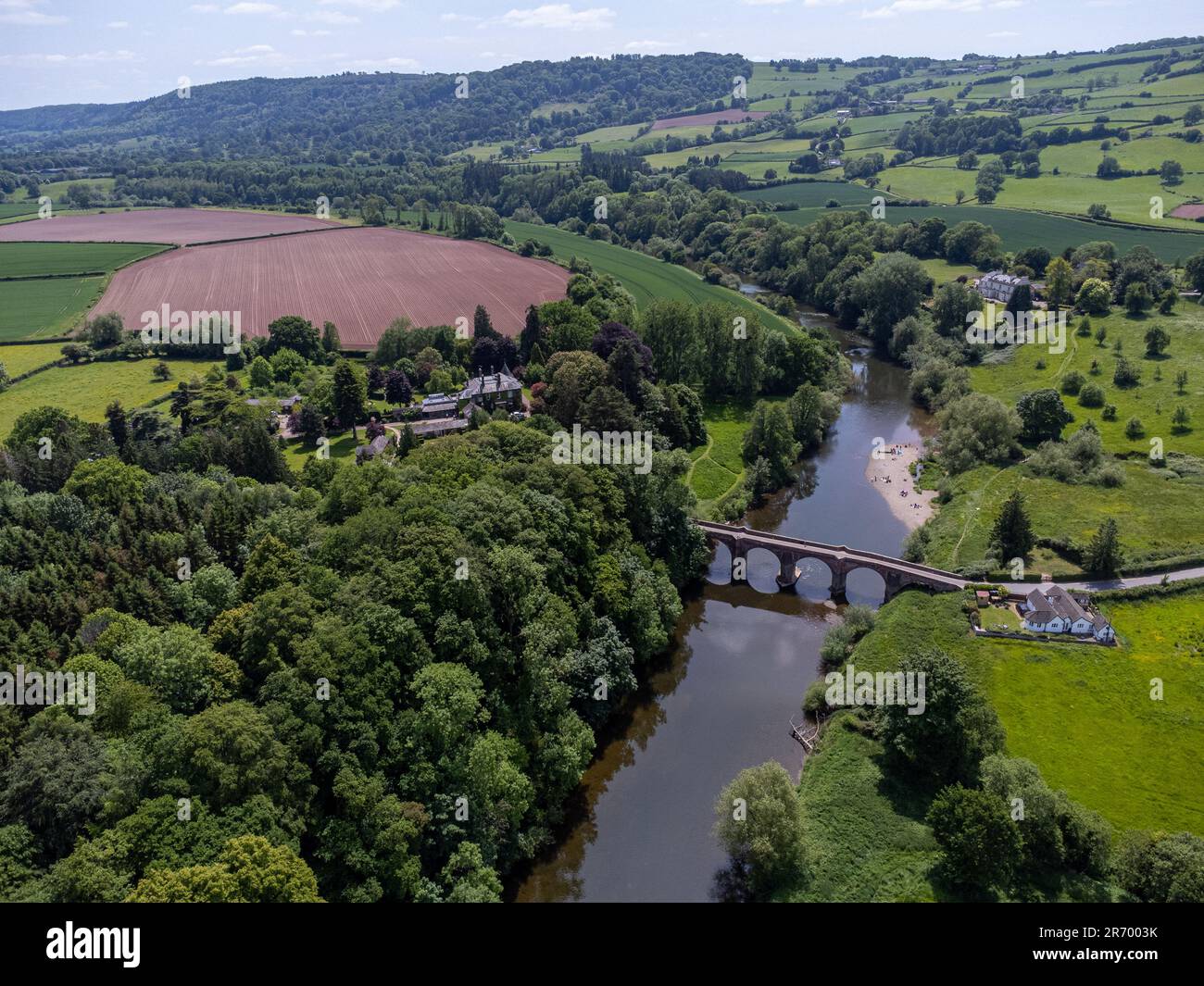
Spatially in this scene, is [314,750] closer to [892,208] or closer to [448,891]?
[448,891]

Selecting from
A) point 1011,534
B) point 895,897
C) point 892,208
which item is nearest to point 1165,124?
point 892,208

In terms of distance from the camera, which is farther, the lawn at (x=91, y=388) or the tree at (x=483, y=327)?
the tree at (x=483, y=327)

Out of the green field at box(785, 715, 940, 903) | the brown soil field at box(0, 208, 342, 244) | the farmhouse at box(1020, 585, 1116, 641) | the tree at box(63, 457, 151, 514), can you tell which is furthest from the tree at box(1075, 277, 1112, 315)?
the brown soil field at box(0, 208, 342, 244)

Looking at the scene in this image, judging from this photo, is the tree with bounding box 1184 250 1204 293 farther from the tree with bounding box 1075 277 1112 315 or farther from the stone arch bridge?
the stone arch bridge

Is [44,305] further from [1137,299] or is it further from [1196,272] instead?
[1196,272]

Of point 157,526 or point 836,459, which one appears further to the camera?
point 836,459

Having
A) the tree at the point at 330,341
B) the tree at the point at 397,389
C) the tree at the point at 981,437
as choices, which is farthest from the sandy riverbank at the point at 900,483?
the tree at the point at 330,341

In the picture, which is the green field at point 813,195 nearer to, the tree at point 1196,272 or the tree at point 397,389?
the tree at point 1196,272
